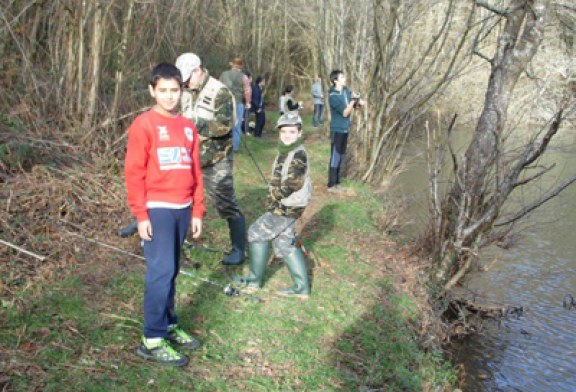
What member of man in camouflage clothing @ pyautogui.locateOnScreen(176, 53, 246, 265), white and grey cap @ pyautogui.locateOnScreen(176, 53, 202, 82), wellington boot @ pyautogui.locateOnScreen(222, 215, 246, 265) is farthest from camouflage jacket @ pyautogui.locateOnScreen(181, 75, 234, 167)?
wellington boot @ pyautogui.locateOnScreen(222, 215, 246, 265)

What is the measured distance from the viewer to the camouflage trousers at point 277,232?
5.07 m

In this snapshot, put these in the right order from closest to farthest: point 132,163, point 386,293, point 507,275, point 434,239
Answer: point 132,163, point 386,293, point 434,239, point 507,275

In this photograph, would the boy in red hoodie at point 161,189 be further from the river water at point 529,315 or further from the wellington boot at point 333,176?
the wellington boot at point 333,176

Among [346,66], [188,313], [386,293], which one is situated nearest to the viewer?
[188,313]

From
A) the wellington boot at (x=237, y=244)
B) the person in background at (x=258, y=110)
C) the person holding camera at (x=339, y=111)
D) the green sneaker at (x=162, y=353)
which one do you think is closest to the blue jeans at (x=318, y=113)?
the person in background at (x=258, y=110)

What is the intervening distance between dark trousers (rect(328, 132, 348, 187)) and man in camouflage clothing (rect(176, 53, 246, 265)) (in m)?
4.05

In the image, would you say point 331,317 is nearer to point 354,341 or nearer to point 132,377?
point 354,341

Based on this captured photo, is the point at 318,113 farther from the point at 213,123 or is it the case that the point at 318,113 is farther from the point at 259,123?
the point at 213,123

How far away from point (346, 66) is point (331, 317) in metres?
12.0

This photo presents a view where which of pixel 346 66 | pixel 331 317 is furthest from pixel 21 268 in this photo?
pixel 346 66

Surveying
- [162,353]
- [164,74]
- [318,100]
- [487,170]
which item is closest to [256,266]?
[162,353]

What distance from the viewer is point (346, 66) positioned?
1578 cm

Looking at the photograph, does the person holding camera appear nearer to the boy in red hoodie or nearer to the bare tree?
the bare tree

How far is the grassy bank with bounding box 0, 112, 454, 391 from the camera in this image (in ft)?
12.2
